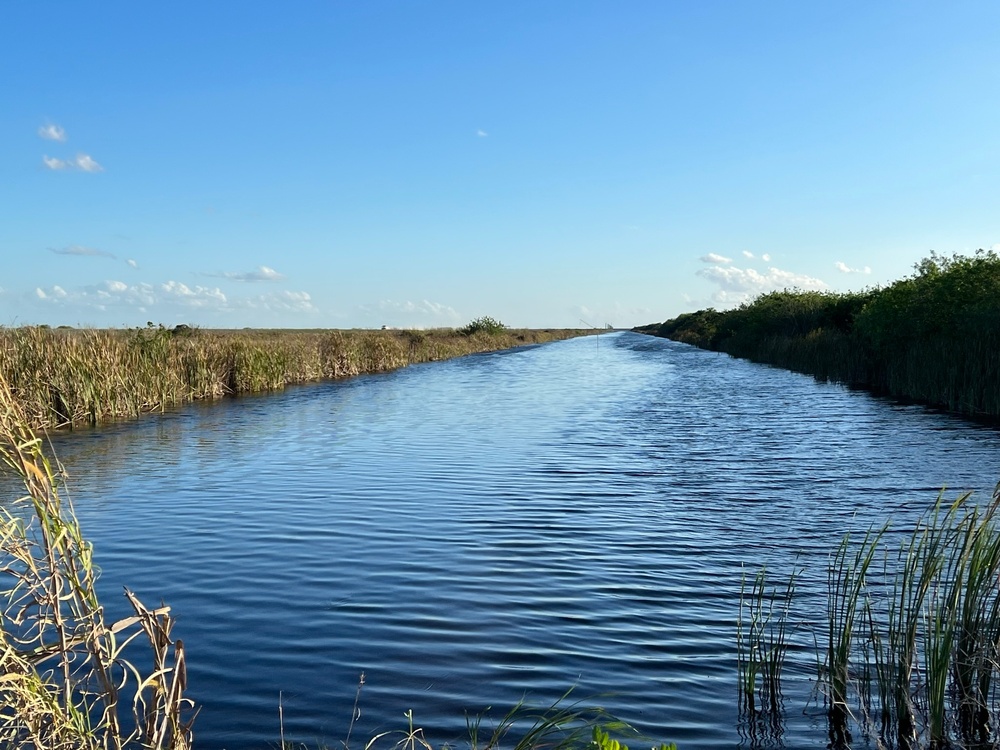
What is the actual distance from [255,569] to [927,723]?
20.8 feet

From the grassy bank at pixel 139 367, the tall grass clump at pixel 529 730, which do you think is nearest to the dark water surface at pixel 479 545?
the tall grass clump at pixel 529 730

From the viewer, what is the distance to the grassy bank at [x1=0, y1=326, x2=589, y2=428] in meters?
21.1

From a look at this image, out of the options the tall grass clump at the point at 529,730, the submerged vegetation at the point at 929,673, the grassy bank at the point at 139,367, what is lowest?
the tall grass clump at the point at 529,730

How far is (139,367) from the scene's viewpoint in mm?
25125

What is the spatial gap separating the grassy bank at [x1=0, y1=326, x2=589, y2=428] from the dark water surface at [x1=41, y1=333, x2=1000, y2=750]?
5.66ft

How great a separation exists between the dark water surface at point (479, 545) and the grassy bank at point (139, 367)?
5.66 feet

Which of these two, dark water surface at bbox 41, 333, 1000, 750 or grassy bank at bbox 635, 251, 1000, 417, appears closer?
dark water surface at bbox 41, 333, 1000, 750

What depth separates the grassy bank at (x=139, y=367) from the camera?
2108cm

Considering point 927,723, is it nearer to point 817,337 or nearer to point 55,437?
point 55,437

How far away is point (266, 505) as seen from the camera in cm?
1195

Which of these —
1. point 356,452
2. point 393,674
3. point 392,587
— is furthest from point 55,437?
point 393,674

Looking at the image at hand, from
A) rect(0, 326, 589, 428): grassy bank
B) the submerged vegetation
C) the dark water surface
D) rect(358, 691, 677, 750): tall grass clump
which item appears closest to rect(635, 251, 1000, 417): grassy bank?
the dark water surface

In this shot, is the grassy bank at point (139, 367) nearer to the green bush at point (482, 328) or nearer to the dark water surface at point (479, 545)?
the dark water surface at point (479, 545)

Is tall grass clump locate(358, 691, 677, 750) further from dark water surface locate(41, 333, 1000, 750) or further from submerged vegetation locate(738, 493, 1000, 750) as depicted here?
submerged vegetation locate(738, 493, 1000, 750)
